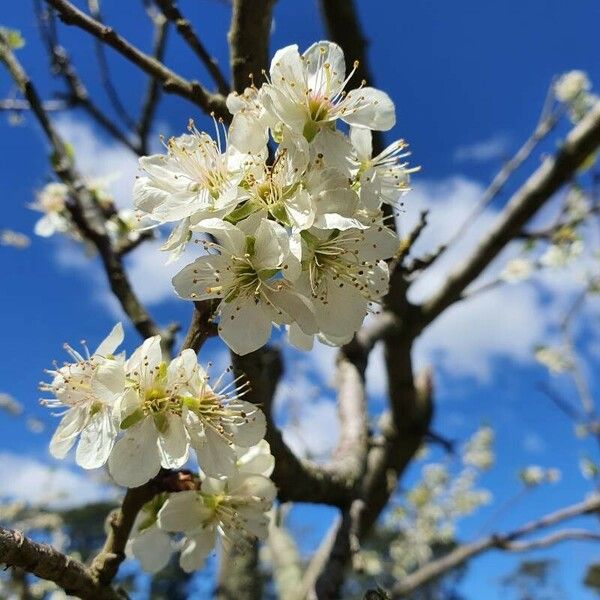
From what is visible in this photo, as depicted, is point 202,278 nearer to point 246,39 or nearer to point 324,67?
point 324,67

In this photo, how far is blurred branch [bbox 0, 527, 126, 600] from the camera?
76cm

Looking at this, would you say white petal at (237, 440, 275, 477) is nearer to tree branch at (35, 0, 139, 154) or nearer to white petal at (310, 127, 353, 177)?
white petal at (310, 127, 353, 177)

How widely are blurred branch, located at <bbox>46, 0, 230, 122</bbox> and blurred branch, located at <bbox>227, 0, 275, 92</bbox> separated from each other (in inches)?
2.4

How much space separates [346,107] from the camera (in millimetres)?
952

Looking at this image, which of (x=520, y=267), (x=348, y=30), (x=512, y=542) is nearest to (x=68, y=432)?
(x=348, y=30)

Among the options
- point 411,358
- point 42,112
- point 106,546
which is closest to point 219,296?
point 106,546

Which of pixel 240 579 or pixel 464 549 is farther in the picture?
pixel 240 579

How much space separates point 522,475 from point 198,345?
429cm

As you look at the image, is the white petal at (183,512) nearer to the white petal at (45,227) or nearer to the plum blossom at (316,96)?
the plum blossom at (316,96)

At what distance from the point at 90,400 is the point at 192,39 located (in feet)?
3.23

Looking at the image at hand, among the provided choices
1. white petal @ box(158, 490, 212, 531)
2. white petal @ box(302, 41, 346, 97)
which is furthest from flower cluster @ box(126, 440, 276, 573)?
white petal @ box(302, 41, 346, 97)

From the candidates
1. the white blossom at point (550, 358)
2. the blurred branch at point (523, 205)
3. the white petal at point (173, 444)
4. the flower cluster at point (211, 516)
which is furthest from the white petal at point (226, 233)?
the white blossom at point (550, 358)

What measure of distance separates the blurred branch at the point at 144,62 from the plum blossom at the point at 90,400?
2.05 feet

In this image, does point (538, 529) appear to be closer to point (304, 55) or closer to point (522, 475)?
point (522, 475)
